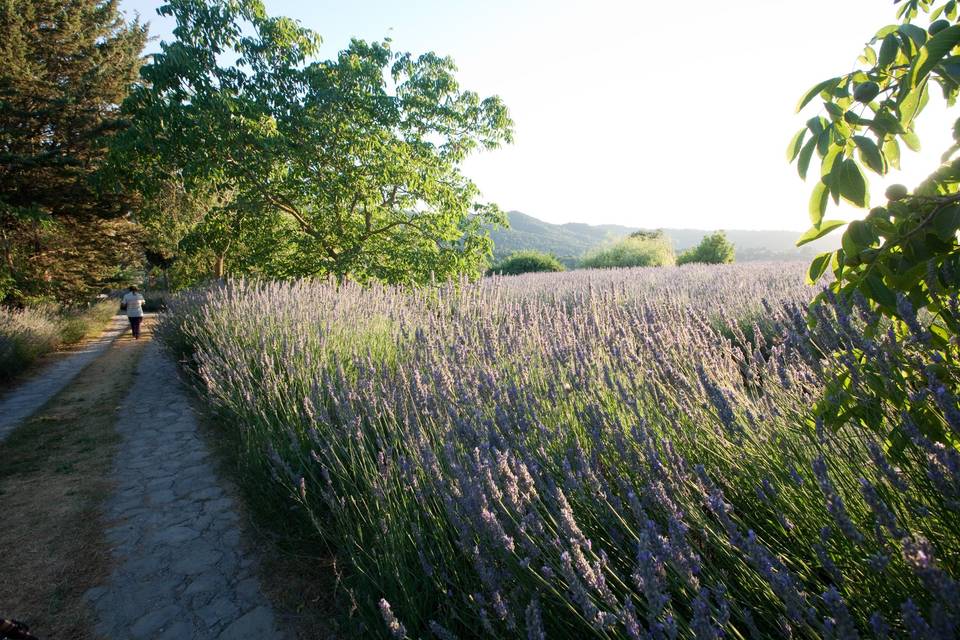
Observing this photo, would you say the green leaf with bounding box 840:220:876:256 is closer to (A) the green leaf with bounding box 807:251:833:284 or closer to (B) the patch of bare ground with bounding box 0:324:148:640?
(A) the green leaf with bounding box 807:251:833:284

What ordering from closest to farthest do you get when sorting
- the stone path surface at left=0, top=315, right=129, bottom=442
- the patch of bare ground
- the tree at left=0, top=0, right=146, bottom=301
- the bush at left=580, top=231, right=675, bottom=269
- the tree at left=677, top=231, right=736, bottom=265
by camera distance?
1. the patch of bare ground
2. the stone path surface at left=0, top=315, right=129, bottom=442
3. the tree at left=0, top=0, right=146, bottom=301
4. the tree at left=677, top=231, right=736, bottom=265
5. the bush at left=580, top=231, right=675, bottom=269

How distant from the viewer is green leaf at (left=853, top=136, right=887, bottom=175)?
39.1 inches

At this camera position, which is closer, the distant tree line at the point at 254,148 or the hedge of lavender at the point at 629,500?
the hedge of lavender at the point at 629,500

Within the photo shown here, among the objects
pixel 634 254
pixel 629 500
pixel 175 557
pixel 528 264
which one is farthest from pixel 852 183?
pixel 634 254

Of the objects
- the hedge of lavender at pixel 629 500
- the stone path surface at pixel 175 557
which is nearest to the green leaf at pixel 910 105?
the hedge of lavender at pixel 629 500

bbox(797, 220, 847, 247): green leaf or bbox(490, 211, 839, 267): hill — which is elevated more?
bbox(490, 211, 839, 267): hill

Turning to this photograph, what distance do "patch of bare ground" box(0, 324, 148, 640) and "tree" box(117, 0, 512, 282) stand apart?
4812 mm

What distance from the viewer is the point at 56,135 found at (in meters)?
13.3

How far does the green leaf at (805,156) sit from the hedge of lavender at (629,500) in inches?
20.5

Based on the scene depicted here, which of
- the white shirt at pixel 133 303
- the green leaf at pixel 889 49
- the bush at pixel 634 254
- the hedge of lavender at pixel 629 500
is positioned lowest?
the white shirt at pixel 133 303

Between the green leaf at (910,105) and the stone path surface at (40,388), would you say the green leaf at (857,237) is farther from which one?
the stone path surface at (40,388)

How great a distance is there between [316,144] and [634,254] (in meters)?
20.6

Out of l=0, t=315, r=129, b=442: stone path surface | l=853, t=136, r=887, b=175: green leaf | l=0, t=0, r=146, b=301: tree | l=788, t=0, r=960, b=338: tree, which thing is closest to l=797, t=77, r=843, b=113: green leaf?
l=788, t=0, r=960, b=338: tree

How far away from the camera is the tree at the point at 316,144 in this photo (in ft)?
28.7
